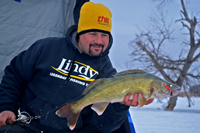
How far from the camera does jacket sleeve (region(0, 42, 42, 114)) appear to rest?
2.20 m

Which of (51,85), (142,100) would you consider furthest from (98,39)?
(142,100)

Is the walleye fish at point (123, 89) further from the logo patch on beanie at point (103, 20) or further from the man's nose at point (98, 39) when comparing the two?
the logo patch on beanie at point (103, 20)

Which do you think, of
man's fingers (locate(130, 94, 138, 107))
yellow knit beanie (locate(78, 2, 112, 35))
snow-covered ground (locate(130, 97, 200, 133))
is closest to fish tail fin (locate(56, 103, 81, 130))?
man's fingers (locate(130, 94, 138, 107))

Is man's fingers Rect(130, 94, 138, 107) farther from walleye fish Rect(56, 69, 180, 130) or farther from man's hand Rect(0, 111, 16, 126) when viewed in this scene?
man's hand Rect(0, 111, 16, 126)

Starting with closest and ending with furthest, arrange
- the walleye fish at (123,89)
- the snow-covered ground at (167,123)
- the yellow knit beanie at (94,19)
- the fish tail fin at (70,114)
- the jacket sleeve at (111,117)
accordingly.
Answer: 1. the fish tail fin at (70,114)
2. the walleye fish at (123,89)
3. the jacket sleeve at (111,117)
4. the yellow knit beanie at (94,19)
5. the snow-covered ground at (167,123)

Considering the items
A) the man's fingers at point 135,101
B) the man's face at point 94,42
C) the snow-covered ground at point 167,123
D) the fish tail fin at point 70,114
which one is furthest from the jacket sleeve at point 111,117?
the snow-covered ground at point 167,123

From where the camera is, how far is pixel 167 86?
1.92 meters

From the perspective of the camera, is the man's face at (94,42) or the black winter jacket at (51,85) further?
the man's face at (94,42)

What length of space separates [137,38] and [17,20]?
1056 centimetres

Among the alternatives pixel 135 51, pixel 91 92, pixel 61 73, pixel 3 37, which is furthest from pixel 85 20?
pixel 135 51

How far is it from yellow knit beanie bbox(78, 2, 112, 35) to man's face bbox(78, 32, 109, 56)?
69 millimetres

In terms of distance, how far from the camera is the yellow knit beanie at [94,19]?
95.3 inches

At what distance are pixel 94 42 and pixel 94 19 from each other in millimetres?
362

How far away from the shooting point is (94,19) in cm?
246
